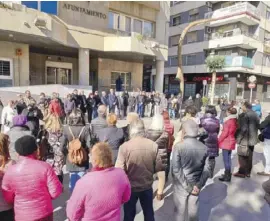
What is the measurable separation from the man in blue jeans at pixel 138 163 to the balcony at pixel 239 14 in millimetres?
28029

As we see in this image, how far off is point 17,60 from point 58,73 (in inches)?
166

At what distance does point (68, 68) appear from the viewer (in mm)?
18500

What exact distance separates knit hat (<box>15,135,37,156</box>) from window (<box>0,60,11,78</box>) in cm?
1307

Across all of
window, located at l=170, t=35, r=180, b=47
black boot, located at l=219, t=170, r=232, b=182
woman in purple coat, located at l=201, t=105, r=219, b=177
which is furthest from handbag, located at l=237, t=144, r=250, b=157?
window, located at l=170, t=35, r=180, b=47

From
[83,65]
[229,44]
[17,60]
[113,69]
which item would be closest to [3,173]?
[17,60]

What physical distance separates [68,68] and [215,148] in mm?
15938

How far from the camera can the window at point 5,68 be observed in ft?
43.8

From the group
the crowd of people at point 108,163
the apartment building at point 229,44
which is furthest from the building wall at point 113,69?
the crowd of people at point 108,163

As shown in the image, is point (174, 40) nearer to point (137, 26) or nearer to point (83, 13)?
point (137, 26)

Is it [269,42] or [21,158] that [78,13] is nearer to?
[21,158]

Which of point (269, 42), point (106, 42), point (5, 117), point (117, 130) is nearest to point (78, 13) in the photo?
point (106, 42)

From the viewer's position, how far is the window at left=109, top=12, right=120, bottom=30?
16781 millimetres

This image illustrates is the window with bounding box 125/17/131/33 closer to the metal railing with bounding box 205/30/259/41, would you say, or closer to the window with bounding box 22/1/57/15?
the window with bounding box 22/1/57/15

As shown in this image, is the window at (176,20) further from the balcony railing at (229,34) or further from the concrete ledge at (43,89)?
the concrete ledge at (43,89)
